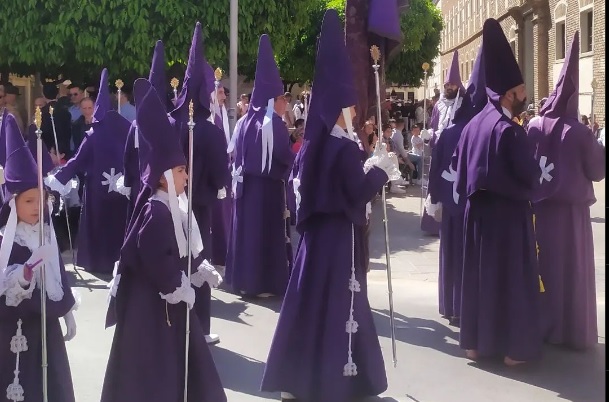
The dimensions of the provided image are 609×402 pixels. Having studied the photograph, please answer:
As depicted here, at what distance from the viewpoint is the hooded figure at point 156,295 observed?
4.59m

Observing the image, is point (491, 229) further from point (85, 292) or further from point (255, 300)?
point (85, 292)

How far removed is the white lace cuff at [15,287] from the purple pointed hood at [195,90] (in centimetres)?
328

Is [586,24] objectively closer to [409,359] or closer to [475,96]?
[475,96]

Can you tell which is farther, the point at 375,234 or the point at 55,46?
the point at 55,46

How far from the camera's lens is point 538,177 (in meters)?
5.93

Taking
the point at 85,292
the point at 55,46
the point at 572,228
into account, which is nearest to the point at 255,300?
the point at 85,292

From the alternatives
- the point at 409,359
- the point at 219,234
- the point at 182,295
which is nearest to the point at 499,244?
the point at 409,359

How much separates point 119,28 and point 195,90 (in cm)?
733

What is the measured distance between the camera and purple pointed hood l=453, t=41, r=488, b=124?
282 inches

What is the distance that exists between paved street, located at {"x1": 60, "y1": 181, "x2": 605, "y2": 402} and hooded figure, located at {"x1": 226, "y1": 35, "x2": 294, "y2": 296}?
25 cm

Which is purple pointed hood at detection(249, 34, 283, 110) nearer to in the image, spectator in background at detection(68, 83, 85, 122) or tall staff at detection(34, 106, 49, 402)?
tall staff at detection(34, 106, 49, 402)

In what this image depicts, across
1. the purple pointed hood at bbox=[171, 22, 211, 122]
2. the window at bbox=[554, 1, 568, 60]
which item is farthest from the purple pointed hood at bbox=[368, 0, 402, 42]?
the window at bbox=[554, 1, 568, 60]

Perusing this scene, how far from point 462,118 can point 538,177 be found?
1871 millimetres

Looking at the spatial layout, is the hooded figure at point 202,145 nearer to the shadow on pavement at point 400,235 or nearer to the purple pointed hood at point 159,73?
the purple pointed hood at point 159,73
